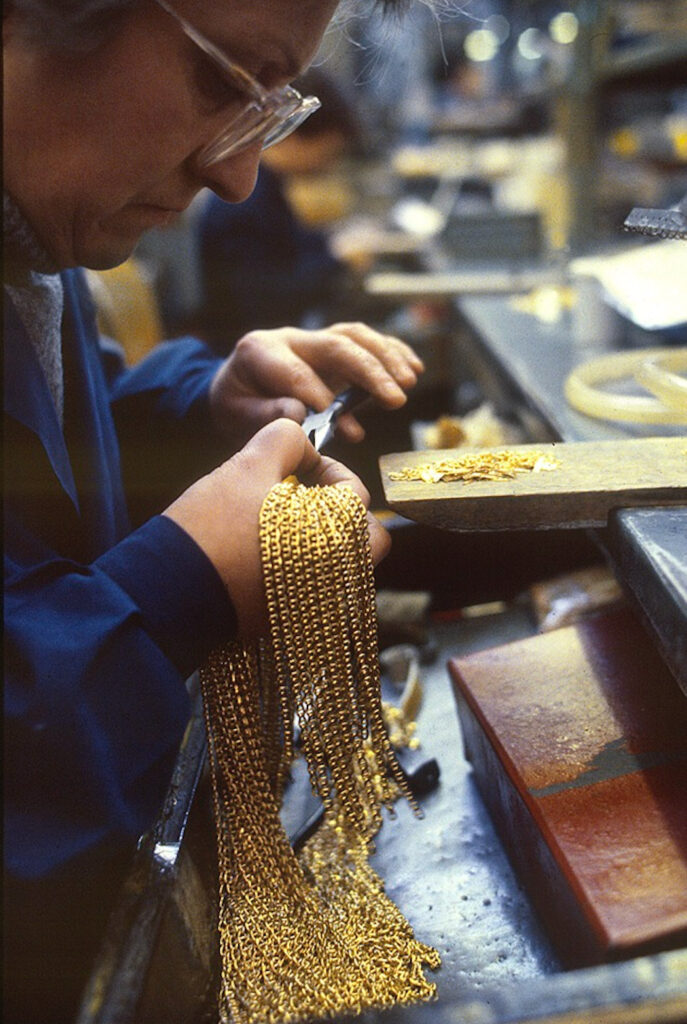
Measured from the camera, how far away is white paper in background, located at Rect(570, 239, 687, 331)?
1479mm

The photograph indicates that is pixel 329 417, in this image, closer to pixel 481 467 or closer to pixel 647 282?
pixel 481 467

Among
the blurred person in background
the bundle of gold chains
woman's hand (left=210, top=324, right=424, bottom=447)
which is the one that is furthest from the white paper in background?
the blurred person in background

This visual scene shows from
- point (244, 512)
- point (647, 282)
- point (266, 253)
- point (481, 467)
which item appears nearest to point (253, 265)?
point (266, 253)

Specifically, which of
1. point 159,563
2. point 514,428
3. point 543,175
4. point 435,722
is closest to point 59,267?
point 159,563

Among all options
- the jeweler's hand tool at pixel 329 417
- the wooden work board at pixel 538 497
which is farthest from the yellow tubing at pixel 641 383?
the jeweler's hand tool at pixel 329 417

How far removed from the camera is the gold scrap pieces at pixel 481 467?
935mm

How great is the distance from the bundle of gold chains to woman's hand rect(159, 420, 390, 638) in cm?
2

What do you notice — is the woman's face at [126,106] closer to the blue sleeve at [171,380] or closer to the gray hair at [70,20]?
the gray hair at [70,20]

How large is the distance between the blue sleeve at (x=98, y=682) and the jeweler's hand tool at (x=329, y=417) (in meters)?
0.29

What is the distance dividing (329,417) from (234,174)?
0.32 m

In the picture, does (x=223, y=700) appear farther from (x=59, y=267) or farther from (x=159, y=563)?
(x=59, y=267)

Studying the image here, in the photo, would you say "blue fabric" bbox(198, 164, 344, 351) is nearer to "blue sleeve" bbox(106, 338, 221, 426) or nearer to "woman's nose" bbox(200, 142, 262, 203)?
"blue sleeve" bbox(106, 338, 221, 426)

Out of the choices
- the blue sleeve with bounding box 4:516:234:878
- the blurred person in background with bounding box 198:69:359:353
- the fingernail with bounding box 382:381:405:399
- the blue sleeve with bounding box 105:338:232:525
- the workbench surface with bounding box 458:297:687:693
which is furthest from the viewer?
the blurred person in background with bounding box 198:69:359:353

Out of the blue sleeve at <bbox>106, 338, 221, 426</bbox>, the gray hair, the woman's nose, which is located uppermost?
the gray hair
